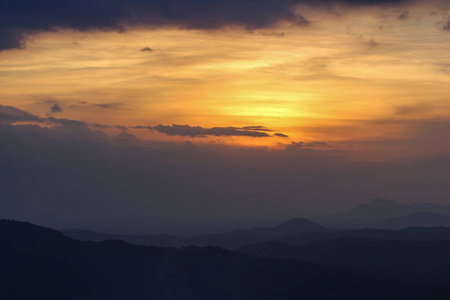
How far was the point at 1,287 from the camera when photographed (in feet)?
656

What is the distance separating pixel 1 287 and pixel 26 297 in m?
9.54

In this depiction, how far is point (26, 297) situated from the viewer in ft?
652
